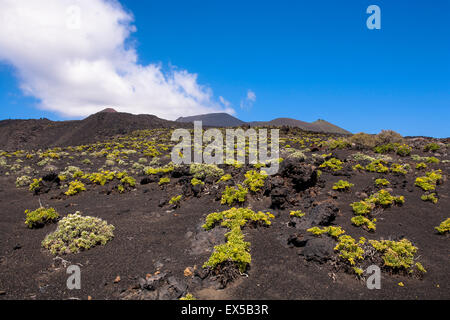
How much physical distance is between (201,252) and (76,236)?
4.23 m

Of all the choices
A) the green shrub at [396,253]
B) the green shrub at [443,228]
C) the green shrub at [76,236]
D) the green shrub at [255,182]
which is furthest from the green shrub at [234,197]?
the green shrub at [443,228]

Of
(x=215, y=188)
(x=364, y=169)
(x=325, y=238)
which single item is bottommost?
(x=325, y=238)

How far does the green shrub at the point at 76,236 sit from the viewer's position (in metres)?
7.66

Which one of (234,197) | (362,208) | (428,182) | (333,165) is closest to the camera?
(362,208)

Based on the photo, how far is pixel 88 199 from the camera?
13.2m

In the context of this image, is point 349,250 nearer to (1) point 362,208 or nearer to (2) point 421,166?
(1) point 362,208

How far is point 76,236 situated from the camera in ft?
26.6

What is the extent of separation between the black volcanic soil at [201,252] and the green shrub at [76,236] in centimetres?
25

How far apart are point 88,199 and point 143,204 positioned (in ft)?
11.4

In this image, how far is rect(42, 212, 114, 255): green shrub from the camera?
7.66 m

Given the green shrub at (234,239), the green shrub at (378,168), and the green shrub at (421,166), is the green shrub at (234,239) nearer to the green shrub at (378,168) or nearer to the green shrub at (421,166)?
the green shrub at (378,168)

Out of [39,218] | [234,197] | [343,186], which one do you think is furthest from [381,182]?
[39,218]
